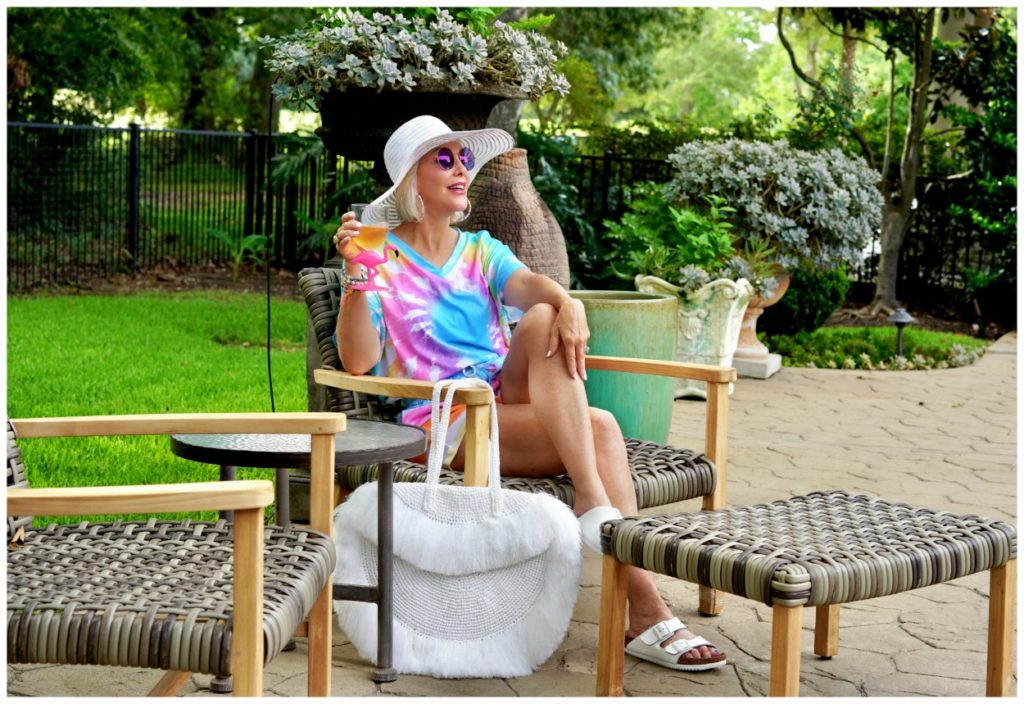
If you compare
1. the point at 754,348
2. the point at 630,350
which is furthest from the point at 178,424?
the point at 754,348

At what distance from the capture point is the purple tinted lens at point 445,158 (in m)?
3.44

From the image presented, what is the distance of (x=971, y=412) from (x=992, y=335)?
13.3ft

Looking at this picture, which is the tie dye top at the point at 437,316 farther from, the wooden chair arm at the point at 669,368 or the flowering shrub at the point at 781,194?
the flowering shrub at the point at 781,194

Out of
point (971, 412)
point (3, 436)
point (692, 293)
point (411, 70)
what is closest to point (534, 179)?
point (692, 293)

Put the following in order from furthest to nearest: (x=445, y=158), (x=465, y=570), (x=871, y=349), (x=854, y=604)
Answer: (x=871, y=349)
(x=854, y=604)
(x=445, y=158)
(x=465, y=570)

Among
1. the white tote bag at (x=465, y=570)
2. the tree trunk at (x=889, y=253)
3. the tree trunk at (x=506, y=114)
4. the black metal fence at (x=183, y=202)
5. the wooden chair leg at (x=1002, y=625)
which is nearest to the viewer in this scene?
the wooden chair leg at (x=1002, y=625)

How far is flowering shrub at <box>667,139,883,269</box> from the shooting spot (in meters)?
7.91

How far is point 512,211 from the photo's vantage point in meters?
5.07

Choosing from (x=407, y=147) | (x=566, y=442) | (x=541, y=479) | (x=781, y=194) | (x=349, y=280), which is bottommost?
(x=541, y=479)

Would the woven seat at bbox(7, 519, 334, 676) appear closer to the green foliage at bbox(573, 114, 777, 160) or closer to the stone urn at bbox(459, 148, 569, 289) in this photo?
the stone urn at bbox(459, 148, 569, 289)

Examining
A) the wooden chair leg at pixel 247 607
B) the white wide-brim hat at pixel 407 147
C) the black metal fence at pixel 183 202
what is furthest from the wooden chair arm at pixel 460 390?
the black metal fence at pixel 183 202

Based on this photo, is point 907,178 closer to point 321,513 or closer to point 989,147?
point 989,147

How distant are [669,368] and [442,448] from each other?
867mm

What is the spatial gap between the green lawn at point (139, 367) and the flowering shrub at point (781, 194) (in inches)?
110
